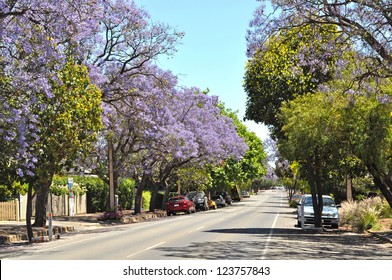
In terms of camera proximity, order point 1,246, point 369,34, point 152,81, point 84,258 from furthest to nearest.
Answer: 1. point 152,81
2. point 1,246
3. point 369,34
4. point 84,258

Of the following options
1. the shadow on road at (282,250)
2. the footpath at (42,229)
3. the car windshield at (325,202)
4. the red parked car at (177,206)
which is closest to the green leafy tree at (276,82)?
the car windshield at (325,202)

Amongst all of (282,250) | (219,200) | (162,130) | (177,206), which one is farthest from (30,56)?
(219,200)

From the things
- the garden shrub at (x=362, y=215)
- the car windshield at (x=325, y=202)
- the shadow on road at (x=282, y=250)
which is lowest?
the shadow on road at (x=282, y=250)

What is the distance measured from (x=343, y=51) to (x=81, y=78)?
9.69 m

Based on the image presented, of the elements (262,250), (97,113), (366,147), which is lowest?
(262,250)

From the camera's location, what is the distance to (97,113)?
22562mm

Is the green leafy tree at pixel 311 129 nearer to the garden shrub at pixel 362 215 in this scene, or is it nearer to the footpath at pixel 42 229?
the garden shrub at pixel 362 215

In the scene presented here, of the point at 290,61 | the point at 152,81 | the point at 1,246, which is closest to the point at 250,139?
the point at 152,81

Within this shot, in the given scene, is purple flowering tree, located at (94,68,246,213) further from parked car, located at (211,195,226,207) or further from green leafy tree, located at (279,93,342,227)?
parked car, located at (211,195,226,207)

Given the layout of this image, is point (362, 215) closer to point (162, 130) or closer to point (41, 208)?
point (162, 130)

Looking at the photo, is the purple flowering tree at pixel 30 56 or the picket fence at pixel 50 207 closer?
the purple flowering tree at pixel 30 56

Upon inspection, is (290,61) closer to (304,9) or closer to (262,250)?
(304,9)

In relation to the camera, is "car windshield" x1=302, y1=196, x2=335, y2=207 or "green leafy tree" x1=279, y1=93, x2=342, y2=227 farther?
"car windshield" x1=302, y1=196, x2=335, y2=207

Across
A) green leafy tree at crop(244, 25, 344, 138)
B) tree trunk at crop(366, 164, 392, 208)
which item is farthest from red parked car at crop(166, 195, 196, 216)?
tree trunk at crop(366, 164, 392, 208)
